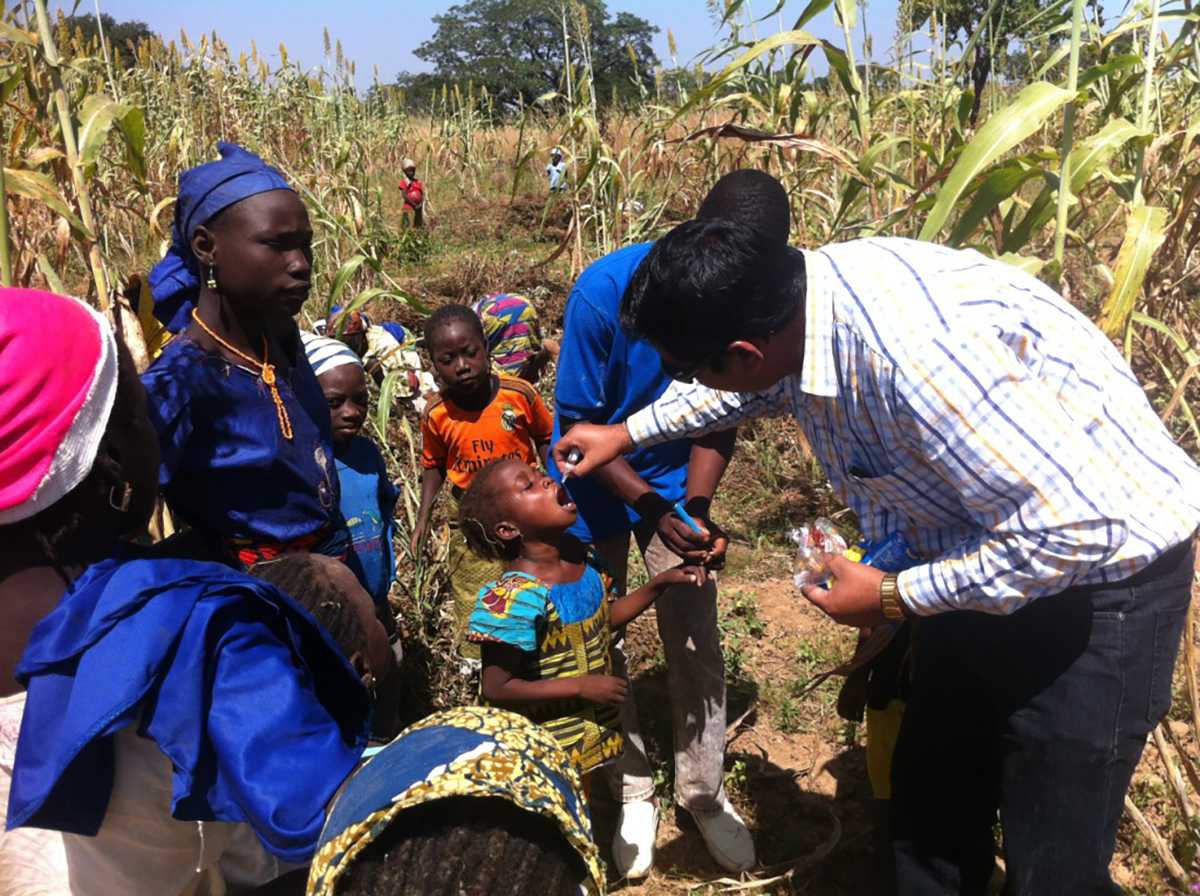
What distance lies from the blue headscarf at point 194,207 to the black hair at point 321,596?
2.64ft

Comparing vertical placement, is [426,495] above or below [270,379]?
below

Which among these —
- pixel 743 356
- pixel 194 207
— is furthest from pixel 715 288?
pixel 194 207

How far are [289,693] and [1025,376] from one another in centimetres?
106

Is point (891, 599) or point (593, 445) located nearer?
point (891, 599)

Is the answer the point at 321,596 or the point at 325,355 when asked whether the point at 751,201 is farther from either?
the point at 321,596

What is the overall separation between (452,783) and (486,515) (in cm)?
146

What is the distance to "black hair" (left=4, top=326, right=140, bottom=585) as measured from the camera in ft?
3.71

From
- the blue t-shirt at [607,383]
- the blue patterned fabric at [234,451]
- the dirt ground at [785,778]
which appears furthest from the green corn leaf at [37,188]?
the dirt ground at [785,778]

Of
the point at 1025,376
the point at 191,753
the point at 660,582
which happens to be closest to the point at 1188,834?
the point at 660,582

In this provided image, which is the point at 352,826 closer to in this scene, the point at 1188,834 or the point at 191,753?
the point at 191,753

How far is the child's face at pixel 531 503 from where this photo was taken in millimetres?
2275

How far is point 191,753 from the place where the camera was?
0.99m

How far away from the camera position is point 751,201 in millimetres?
2518

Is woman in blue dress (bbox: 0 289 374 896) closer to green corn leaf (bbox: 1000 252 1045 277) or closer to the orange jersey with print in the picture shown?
green corn leaf (bbox: 1000 252 1045 277)
